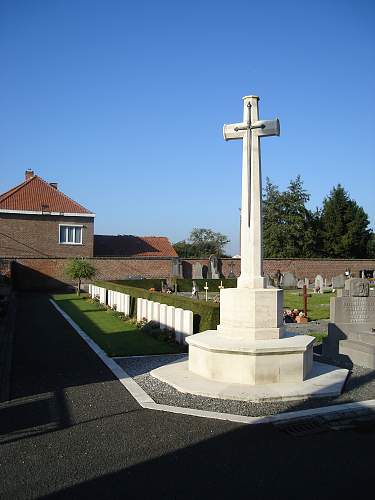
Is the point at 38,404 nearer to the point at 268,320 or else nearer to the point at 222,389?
the point at 222,389

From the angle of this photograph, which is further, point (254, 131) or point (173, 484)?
point (254, 131)

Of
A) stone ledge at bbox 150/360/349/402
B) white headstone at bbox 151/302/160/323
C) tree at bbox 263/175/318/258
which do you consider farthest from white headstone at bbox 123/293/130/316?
tree at bbox 263/175/318/258

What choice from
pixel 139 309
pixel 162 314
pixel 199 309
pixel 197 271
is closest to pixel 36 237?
pixel 197 271

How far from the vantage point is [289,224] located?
52844 mm

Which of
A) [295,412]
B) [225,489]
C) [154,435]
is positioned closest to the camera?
[225,489]

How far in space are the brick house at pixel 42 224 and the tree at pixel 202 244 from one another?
4546 cm

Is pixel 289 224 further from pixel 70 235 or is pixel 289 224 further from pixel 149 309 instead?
pixel 149 309

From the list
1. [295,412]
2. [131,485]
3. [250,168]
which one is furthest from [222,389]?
[250,168]

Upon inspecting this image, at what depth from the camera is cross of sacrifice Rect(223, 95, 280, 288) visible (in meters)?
7.99

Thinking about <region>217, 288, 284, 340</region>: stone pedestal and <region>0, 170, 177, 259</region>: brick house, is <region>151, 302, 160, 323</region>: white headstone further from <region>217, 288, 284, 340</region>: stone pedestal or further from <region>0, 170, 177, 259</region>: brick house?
<region>0, 170, 177, 259</region>: brick house

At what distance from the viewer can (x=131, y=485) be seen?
3.99m

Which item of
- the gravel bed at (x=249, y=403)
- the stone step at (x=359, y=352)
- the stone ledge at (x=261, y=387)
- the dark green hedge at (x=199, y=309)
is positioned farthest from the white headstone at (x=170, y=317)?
the stone step at (x=359, y=352)

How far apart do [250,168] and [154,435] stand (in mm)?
4708

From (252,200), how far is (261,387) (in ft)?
10.0
